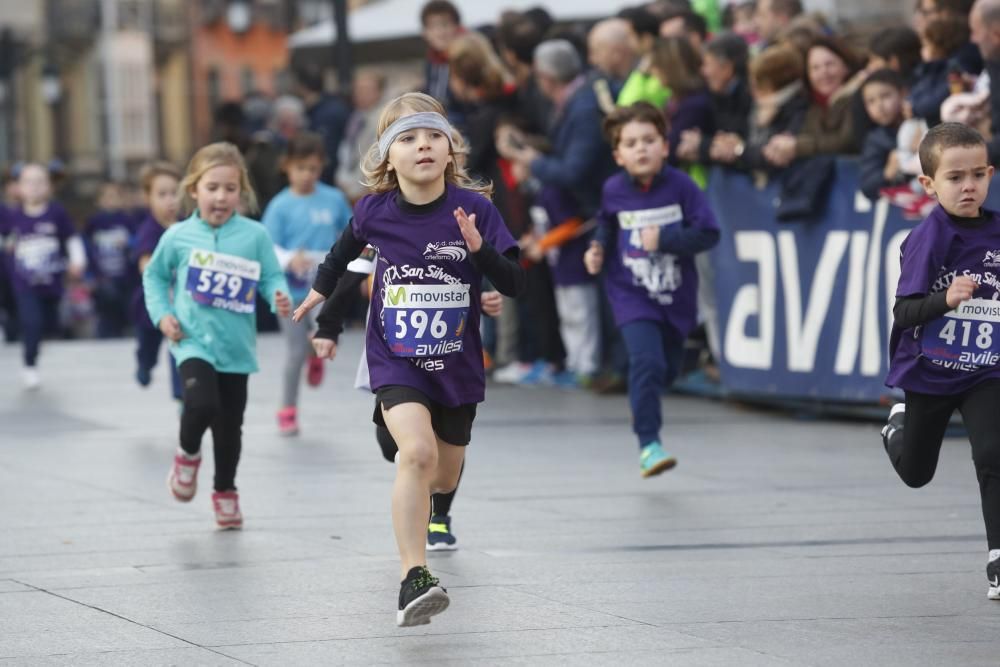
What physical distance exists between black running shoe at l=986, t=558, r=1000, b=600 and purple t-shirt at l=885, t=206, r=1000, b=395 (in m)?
0.61

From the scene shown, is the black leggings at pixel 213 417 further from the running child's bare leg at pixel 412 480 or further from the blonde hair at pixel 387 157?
the running child's bare leg at pixel 412 480

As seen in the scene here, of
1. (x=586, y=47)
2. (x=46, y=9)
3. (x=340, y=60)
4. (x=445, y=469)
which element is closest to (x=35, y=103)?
(x=46, y=9)

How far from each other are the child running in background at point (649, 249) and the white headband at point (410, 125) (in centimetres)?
280

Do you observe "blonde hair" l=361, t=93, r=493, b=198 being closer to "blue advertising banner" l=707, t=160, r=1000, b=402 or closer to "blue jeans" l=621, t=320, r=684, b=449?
"blue jeans" l=621, t=320, r=684, b=449

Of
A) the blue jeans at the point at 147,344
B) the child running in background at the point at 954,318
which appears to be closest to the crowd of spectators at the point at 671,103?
the blue jeans at the point at 147,344

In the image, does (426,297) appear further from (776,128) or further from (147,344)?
(147,344)

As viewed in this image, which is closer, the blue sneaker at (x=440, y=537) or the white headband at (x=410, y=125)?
the white headband at (x=410, y=125)

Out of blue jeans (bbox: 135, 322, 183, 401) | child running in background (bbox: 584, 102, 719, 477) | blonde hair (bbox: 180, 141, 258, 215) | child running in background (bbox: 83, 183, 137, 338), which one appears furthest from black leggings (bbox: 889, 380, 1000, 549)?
child running in background (bbox: 83, 183, 137, 338)

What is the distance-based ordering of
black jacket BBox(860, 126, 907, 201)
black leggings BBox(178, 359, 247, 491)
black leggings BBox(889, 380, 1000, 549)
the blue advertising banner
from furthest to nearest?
the blue advertising banner → black jacket BBox(860, 126, 907, 201) → black leggings BBox(178, 359, 247, 491) → black leggings BBox(889, 380, 1000, 549)

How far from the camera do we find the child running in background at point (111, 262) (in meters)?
25.1

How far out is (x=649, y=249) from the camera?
9922mm

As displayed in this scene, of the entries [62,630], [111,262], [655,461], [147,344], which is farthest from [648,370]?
[111,262]

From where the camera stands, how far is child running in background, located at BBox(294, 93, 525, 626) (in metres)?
6.95

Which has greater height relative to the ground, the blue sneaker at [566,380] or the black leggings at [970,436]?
the black leggings at [970,436]
